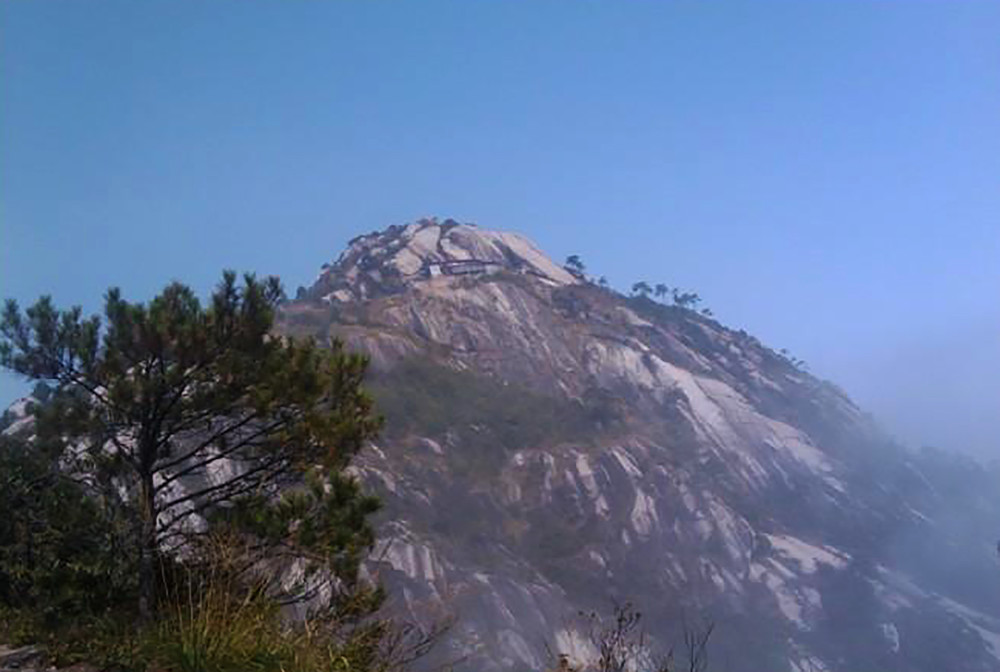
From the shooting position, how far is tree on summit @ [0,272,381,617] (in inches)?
484

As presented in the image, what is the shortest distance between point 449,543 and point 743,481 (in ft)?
82.5

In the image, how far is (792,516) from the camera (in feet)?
236

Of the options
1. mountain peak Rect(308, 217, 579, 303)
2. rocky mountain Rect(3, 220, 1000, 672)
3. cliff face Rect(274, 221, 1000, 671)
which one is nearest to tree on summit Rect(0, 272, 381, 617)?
rocky mountain Rect(3, 220, 1000, 672)

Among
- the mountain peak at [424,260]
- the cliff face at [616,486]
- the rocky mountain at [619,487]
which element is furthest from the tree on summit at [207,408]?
the mountain peak at [424,260]

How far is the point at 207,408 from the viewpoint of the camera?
12836 millimetres

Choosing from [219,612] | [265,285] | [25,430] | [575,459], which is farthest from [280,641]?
[575,459]

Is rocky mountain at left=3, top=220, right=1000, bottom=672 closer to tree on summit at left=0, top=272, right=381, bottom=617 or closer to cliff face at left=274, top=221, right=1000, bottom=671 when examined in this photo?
cliff face at left=274, top=221, right=1000, bottom=671

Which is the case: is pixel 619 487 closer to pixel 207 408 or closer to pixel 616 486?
pixel 616 486

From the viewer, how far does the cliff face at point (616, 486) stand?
5431cm

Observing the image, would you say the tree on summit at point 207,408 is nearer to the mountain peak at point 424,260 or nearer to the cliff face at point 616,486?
the cliff face at point 616,486

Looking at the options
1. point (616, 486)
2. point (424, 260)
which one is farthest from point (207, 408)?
point (424, 260)

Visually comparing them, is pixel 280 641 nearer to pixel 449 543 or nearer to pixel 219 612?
pixel 219 612

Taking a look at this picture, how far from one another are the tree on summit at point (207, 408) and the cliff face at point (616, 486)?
26552 mm

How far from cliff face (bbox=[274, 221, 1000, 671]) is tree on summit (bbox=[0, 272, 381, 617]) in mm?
26552
